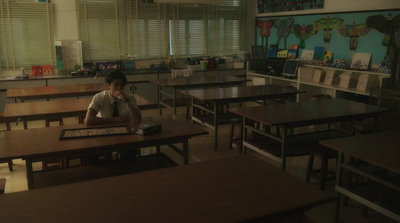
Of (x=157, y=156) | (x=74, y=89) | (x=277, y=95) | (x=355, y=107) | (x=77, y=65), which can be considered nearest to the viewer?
(x=157, y=156)

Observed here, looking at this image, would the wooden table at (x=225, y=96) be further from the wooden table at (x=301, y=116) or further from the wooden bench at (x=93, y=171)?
the wooden bench at (x=93, y=171)

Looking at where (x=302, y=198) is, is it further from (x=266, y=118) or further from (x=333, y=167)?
(x=333, y=167)

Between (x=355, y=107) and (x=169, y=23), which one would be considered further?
(x=169, y=23)

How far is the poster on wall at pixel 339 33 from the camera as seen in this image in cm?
567

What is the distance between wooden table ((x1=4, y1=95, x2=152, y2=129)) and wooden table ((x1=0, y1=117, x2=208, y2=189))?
2.78ft

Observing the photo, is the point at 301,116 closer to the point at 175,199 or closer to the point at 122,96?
the point at 122,96

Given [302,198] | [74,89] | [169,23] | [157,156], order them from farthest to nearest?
[169,23] < [74,89] < [157,156] < [302,198]

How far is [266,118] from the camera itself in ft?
12.2

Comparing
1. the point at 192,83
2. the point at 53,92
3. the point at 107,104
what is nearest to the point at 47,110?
the point at 107,104

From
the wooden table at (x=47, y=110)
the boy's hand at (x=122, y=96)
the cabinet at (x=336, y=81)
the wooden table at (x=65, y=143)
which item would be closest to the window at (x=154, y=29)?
the cabinet at (x=336, y=81)

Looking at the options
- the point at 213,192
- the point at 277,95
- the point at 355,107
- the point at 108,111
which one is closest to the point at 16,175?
the point at 108,111

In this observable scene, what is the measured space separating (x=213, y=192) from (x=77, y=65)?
6.33 metres

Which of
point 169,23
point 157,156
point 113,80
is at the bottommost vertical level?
point 157,156

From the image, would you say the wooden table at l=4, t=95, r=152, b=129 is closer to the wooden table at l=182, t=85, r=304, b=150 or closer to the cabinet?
the wooden table at l=182, t=85, r=304, b=150
